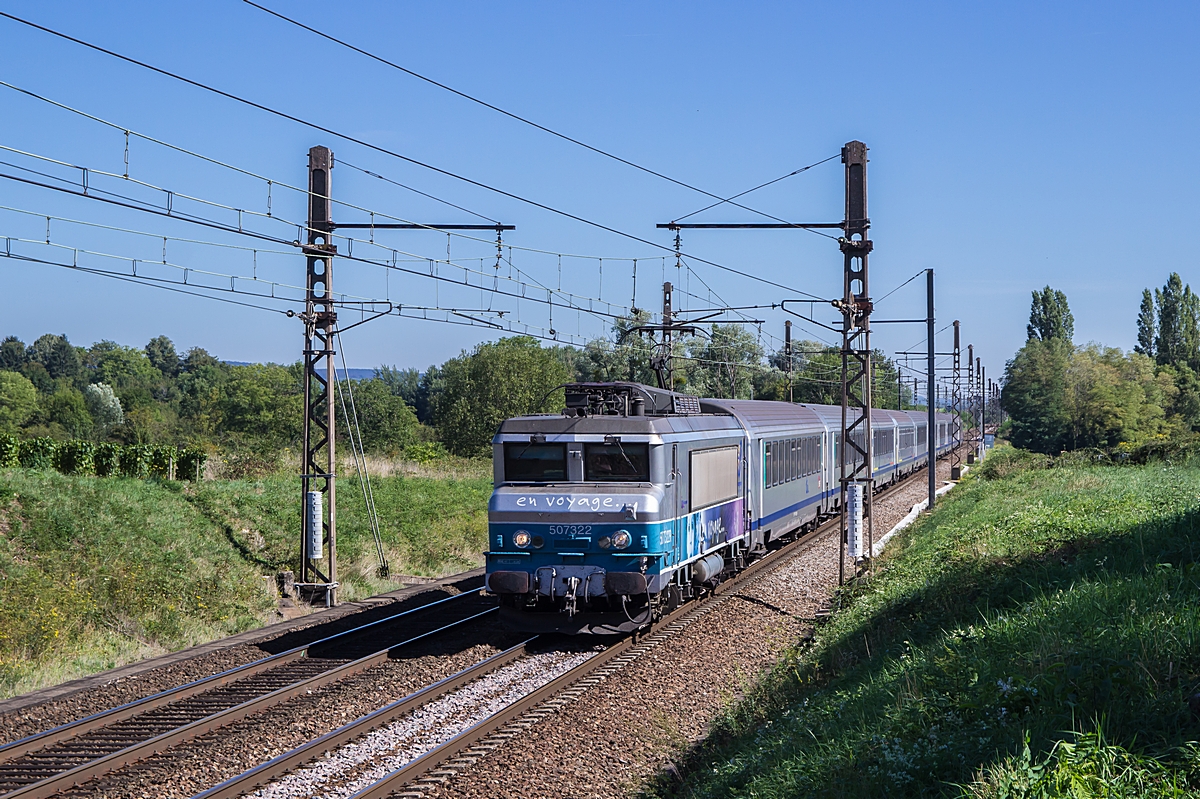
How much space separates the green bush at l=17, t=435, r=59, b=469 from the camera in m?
24.6

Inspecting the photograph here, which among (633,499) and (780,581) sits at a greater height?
(633,499)

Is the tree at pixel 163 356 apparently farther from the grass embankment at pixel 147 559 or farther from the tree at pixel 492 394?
the grass embankment at pixel 147 559

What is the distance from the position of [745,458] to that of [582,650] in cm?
581

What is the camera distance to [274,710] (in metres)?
11.4

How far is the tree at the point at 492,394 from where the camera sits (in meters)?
74.4

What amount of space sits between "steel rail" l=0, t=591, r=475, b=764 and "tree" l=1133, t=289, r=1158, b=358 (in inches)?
4019

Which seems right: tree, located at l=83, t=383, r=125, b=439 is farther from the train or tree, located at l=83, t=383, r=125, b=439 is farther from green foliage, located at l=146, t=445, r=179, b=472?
the train

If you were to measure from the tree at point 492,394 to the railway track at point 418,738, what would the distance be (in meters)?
59.3

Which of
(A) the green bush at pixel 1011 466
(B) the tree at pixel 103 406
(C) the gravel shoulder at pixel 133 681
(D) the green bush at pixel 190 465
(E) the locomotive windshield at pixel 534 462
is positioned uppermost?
(B) the tree at pixel 103 406

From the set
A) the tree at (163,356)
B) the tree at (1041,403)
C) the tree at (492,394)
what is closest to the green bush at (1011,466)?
the tree at (1041,403)

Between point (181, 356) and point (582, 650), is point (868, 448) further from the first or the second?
point (181, 356)

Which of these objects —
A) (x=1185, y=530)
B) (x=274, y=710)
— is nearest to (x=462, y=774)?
(x=274, y=710)

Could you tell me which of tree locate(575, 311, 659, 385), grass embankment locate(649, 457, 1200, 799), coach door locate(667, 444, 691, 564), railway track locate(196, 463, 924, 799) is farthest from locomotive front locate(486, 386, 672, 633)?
tree locate(575, 311, 659, 385)

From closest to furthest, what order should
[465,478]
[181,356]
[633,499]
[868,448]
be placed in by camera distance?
[633,499]
[868,448]
[465,478]
[181,356]
